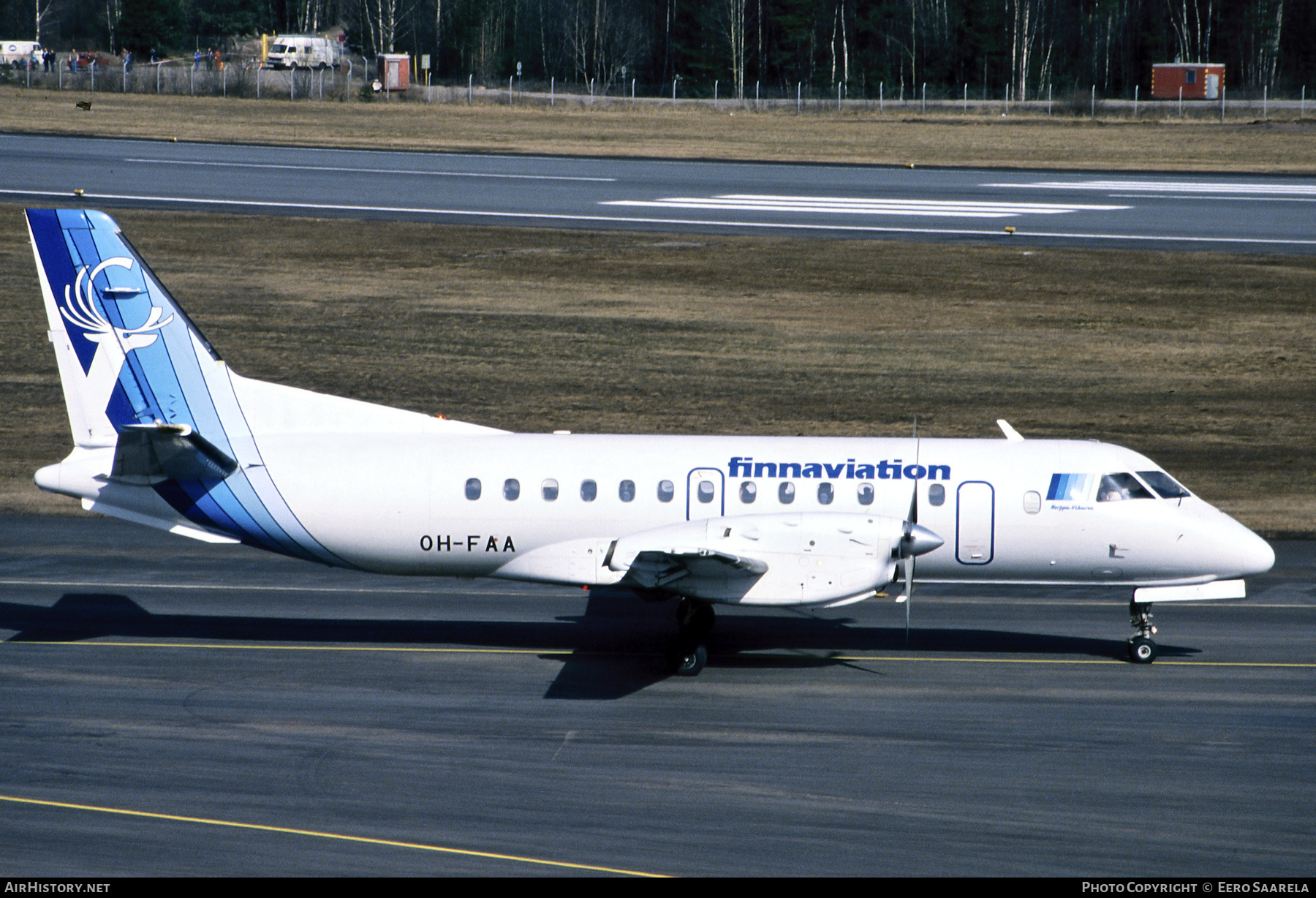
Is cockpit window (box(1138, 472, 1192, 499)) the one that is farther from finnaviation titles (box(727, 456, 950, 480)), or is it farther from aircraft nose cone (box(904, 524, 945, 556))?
aircraft nose cone (box(904, 524, 945, 556))


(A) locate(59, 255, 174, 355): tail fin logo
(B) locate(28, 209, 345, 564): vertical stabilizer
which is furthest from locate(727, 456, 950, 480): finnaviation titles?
(A) locate(59, 255, 174, 355): tail fin logo

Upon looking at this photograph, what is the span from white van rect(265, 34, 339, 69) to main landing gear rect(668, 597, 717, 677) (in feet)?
297

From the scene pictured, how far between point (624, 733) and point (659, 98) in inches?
3221

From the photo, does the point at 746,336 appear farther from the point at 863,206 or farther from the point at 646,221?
the point at 863,206

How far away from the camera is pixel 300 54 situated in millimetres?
100812

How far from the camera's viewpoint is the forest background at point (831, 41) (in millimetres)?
99625

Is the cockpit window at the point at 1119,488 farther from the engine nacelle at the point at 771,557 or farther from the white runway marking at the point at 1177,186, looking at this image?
the white runway marking at the point at 1177,186

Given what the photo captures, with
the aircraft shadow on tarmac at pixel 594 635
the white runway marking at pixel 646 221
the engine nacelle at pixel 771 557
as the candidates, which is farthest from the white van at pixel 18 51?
the engine nacelle at pixel 771 557

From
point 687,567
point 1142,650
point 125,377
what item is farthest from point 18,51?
point 1142,650

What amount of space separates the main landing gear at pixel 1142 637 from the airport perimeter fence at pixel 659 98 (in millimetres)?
64874

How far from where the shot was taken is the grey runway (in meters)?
45.5

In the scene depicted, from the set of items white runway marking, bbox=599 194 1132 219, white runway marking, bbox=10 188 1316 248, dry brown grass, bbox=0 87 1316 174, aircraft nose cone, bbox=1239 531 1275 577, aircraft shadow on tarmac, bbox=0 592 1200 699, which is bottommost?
aircraft shadow on tarmac, bbox=0 592 1200 699

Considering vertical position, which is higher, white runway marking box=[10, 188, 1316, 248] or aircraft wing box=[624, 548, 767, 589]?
white runway marking box=[10, 188, 1316, 248]
